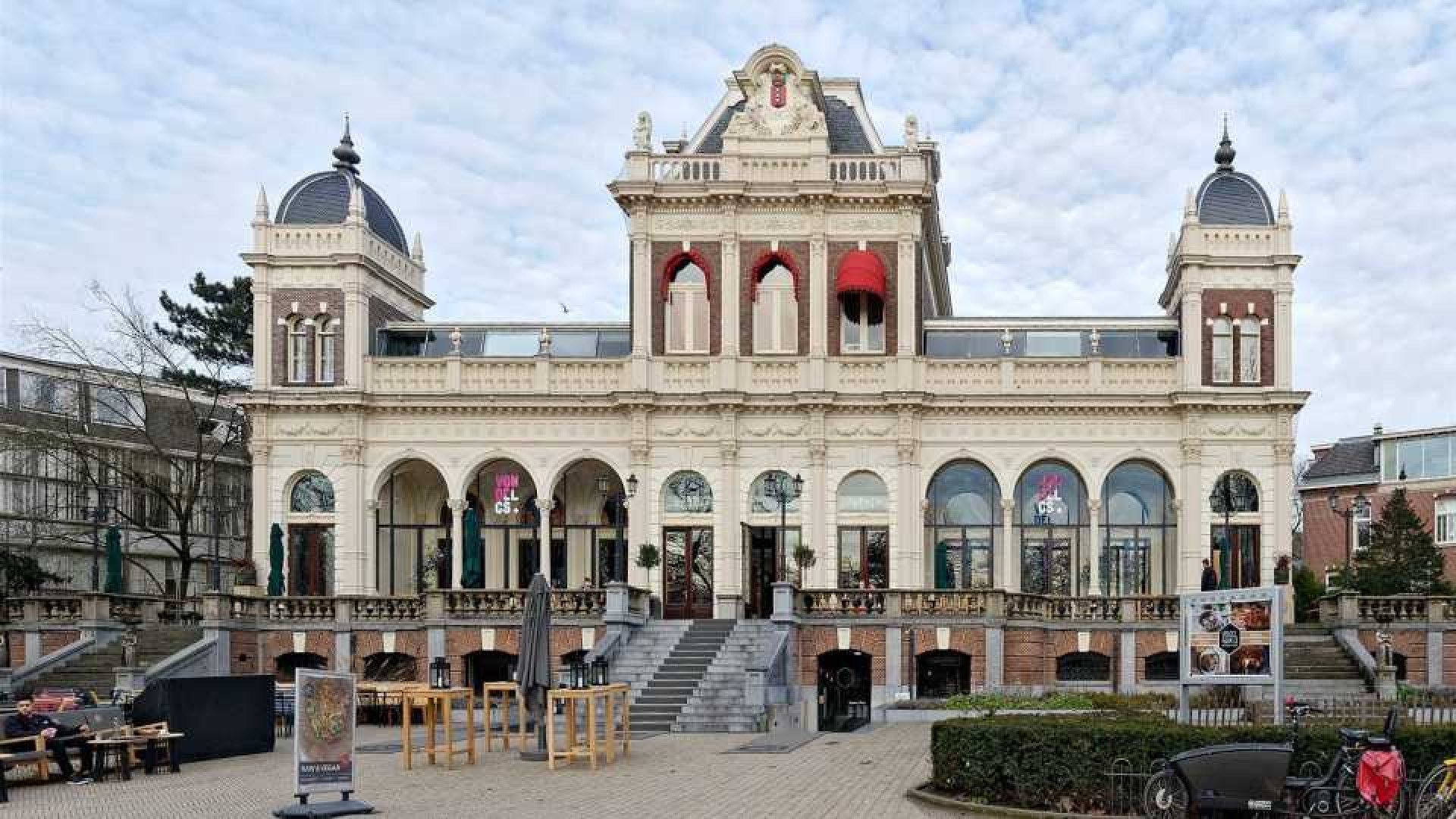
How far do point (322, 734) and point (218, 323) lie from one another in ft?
145

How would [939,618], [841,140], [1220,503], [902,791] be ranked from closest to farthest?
1. [902,791]
2. [939,618]
3. [1220,503]
4. [841,140]

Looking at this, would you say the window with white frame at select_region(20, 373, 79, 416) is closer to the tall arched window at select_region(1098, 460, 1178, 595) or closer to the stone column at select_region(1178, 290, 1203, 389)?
the tall arched window at select_region(1098, 460, 1178, 595)

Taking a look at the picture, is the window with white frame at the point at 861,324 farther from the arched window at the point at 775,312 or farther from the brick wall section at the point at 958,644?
the brick wall section at the point at 958,644

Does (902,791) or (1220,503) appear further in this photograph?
(1220,503)

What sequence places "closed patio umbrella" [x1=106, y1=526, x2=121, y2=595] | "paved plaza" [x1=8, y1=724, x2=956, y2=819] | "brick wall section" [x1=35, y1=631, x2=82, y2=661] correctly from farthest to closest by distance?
1. "closed patio umbrella" [x1=106, y1=526, x2=121, y2=595]
2. "brick wall section" [x1=35, y1=631, x2=82, y2=661]
3. "paved plaza" [x1=8, y1=724, x2=956, y2=819]

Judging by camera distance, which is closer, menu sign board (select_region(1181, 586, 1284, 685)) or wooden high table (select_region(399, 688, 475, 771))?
menu sign board (select_region(1181, 586, 1284, 685))

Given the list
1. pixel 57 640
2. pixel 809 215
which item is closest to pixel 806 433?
pixel 809 215

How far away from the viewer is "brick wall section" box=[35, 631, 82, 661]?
39.8m

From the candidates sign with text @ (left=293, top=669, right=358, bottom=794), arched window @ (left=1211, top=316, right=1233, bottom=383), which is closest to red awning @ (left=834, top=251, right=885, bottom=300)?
arched window @ (left=1211, top=316, right=1233, bottom=383)

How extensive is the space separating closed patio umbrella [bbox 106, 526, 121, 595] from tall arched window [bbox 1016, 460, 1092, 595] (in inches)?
1043

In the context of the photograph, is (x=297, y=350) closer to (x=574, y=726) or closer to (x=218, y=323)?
(x=218, y=323)

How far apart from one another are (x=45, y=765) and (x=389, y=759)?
210 inches

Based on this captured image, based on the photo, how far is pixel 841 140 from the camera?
47.6m

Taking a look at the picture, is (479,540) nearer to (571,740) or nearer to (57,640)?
(57,640)
